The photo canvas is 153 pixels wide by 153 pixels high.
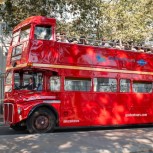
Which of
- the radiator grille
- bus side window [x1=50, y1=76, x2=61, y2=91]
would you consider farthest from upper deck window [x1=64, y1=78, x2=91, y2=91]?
the radiator grille

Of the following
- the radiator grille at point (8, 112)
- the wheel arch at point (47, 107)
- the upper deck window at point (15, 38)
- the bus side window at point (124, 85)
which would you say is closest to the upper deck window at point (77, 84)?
the wheel arch at point (47, 107)

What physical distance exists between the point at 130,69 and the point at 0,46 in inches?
551

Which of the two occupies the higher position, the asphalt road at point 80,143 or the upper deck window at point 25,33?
the upper deck window at point 25,33

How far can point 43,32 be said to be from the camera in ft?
47.3

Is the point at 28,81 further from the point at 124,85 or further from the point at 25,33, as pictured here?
the point at 124,85

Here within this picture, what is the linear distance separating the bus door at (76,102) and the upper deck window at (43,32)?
1.73 metres

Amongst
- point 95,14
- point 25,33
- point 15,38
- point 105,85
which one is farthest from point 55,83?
point 95,14

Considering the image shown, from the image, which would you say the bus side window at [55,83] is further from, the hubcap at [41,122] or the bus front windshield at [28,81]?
the hubcap at [41,122]

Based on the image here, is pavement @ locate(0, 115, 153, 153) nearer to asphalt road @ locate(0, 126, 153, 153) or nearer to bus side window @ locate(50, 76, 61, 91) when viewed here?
asphalt road @ locate(0, 126, 153, 153)

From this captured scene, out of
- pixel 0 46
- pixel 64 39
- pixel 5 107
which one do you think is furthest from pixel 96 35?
pixel 5 107

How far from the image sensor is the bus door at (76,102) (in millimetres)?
14531

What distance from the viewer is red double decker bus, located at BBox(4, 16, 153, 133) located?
1391 cm

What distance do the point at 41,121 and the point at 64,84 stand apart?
1690mm

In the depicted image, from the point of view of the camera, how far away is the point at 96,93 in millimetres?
15414
